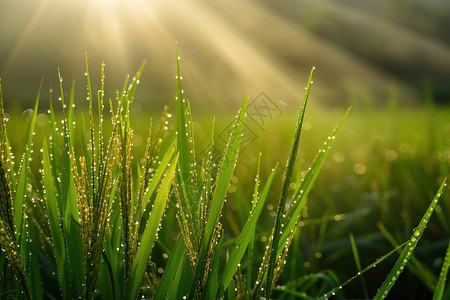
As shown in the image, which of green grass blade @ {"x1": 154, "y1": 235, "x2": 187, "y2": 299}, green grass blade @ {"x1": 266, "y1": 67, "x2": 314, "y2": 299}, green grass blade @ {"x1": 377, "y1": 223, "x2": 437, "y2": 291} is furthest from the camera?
green grass blade @ {"x1": 377, "y1": 223, "x2": 437, "y2": 291}

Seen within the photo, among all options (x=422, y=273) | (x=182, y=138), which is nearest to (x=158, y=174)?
(x=182, y=138)

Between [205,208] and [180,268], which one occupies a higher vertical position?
[205,208]

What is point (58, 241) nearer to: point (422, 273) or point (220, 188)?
point (220, 188)

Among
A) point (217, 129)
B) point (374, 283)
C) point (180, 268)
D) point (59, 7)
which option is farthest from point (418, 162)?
point (59, 7)

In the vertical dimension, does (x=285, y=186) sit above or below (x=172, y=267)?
above

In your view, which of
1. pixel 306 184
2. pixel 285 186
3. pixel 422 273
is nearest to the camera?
pixel 285 186

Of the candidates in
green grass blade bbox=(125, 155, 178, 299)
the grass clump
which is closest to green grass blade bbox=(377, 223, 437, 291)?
the grass clump

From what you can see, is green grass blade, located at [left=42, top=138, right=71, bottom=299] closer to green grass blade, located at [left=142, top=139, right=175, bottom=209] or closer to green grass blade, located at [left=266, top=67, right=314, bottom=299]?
green grass blade, located at [left=142, top=139, right=175, bottom=209]

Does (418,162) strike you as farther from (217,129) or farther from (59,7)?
(59,7)
